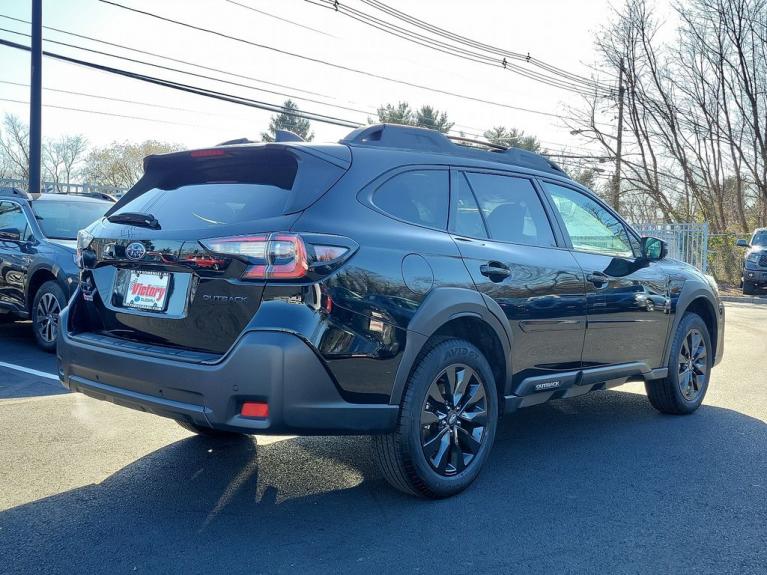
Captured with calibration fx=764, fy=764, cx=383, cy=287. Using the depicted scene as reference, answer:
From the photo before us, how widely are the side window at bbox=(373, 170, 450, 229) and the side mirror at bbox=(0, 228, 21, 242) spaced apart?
6.16m

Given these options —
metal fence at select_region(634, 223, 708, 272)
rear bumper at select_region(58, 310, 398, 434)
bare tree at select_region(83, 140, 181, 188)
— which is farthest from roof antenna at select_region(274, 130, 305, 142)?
bare tree at select_region(83, 140, 181, 188)

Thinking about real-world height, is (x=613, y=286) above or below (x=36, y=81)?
below

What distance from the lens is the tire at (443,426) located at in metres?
A: 3.70

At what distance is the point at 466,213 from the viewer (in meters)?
4.32

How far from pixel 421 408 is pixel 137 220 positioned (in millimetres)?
1722

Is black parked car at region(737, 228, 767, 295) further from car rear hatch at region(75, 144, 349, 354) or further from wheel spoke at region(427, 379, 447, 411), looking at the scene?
car rear hatch at region(75, 144, 349, 354)

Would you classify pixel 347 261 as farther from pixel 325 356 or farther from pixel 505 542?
pixel 505 542

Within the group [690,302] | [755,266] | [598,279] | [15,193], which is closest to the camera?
[598,279]

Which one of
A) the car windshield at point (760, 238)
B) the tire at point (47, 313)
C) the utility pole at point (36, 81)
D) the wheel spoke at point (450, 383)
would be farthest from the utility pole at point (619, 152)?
the wheel spoke at point (450, 383)

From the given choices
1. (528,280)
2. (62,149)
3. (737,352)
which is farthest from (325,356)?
(62,149)

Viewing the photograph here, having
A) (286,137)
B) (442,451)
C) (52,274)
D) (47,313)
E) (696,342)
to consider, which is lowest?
(47,313)

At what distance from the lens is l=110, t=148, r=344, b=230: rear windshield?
11.6 feet

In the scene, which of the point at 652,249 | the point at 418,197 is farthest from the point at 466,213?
the point at 652,249

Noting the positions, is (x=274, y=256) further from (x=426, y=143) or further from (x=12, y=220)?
(x=12, y=220)
